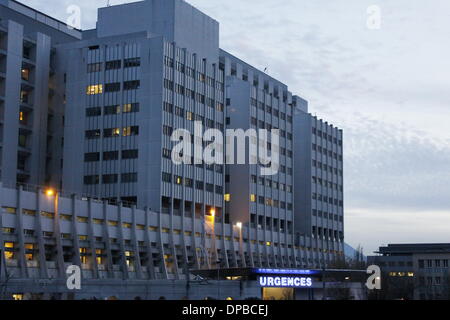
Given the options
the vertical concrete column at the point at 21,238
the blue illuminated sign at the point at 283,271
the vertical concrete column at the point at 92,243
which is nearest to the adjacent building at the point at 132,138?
the vertical concrete column at the point at 92,243

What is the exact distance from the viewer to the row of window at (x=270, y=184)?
537 ft

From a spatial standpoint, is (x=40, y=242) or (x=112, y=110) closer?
(x=40, y=242)

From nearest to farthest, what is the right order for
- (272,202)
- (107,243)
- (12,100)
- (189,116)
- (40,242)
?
(40,242)
(107,243)
(12,100)
(189,116)
(272,202)

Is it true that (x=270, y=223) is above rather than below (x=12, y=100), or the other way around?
below

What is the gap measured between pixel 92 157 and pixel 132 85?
15461 millimetres

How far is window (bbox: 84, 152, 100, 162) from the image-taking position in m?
139

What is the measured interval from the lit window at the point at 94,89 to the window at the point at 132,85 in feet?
16.1

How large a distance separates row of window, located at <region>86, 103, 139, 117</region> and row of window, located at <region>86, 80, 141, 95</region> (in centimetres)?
306

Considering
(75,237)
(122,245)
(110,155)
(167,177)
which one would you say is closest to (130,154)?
(110,155)

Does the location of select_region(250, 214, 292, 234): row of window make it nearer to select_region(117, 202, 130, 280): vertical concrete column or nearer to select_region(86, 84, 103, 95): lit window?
select_region(86, 84, 103, 95): lit window

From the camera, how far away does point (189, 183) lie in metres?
142

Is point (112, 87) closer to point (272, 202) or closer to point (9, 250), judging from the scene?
Result: point (9, 250)

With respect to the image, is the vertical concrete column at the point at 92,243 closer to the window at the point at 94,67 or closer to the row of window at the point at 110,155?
the row of window at the point at 110,155
